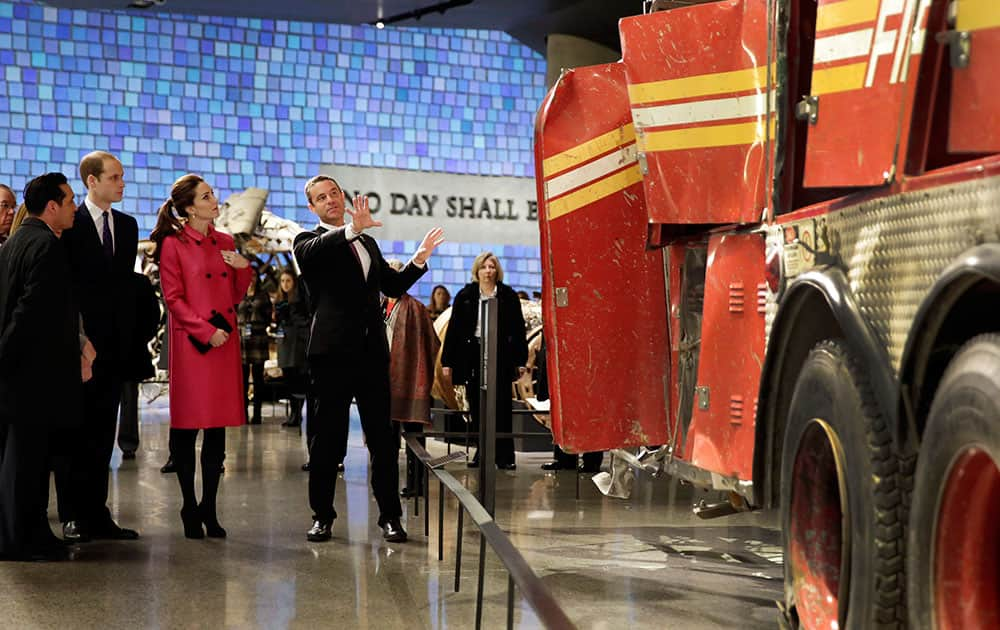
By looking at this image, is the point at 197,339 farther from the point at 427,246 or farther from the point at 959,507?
the point at 959,507

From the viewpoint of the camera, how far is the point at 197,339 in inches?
235

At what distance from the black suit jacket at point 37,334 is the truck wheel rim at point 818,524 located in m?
3.45

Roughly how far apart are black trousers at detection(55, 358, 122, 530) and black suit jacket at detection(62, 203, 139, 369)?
0.12 m

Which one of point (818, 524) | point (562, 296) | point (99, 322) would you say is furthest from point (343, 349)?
point (818, 524)

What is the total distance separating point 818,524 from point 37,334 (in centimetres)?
356

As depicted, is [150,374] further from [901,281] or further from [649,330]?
[901,281]

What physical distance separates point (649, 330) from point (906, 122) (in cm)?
216

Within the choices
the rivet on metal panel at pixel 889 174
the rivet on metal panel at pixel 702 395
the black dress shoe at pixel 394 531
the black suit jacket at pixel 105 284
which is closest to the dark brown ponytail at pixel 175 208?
the black suit jacket at pixel 105 284

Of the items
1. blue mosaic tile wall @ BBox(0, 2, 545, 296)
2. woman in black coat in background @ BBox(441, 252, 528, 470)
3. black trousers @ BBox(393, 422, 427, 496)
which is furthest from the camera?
blue mosaic tile wall @ BBox(0, 2, 545, 296)

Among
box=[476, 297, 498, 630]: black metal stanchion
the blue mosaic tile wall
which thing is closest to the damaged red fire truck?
box=[476, 297, 498, 630]: black metal stanchion

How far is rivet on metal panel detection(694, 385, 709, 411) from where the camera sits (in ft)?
12.3

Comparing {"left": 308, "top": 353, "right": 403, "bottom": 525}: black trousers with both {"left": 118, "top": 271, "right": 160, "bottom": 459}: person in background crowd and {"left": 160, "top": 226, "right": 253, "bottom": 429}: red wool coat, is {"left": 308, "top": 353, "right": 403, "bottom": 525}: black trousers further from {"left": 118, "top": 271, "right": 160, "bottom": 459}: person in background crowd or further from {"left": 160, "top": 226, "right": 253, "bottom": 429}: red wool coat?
{"left": 118, "top": 271, "right": 160, "bottom": 459}: person in background crowd

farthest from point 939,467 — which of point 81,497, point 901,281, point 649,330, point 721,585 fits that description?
point 81,497

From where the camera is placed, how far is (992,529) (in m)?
2.09
